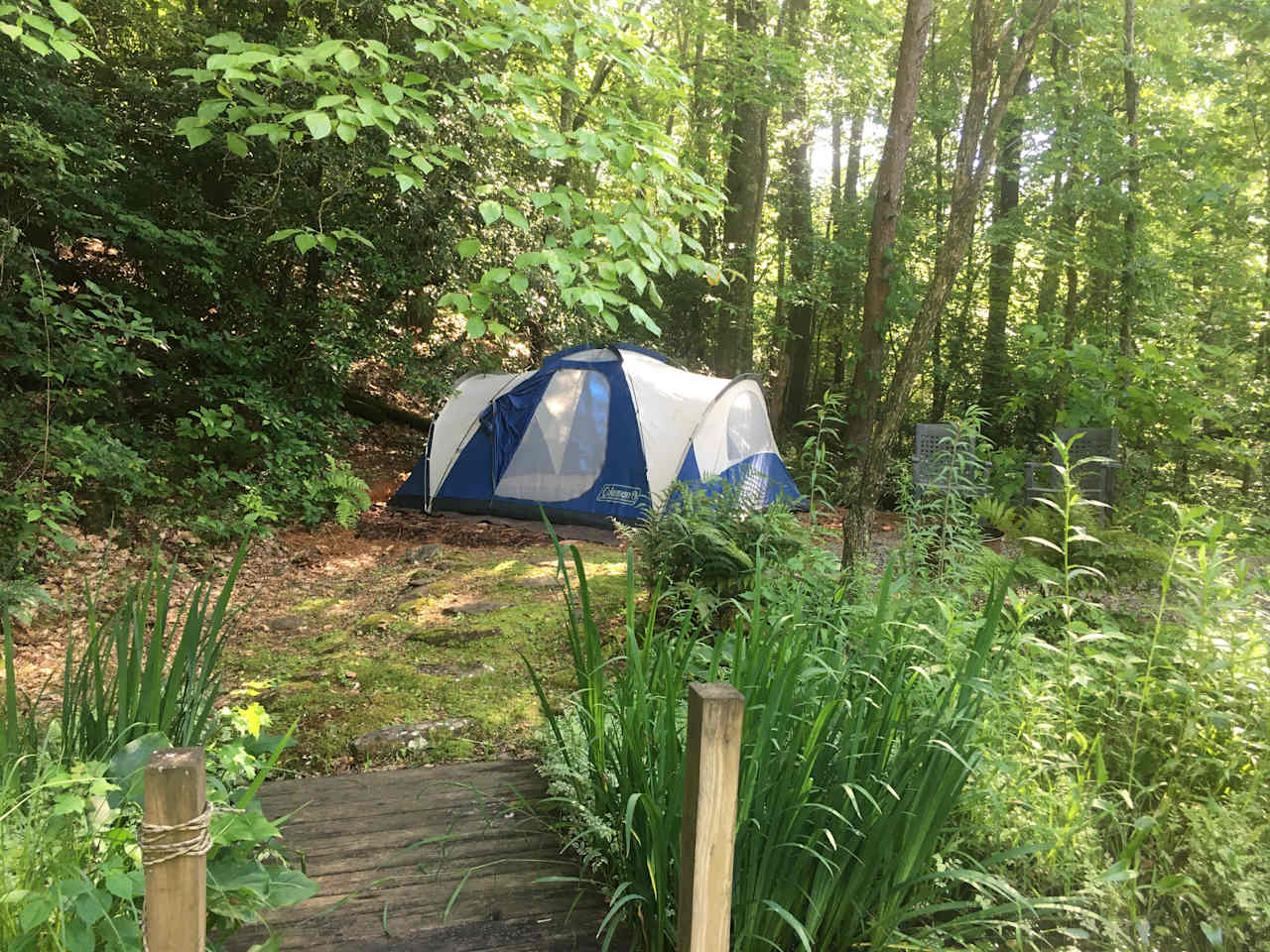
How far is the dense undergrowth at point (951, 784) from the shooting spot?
5.04ft

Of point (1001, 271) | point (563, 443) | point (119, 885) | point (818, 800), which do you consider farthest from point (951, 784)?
point (1001, 271)

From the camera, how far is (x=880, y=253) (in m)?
7.33

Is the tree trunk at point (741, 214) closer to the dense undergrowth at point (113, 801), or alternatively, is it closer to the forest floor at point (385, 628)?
the forest floor at point (385, 628)

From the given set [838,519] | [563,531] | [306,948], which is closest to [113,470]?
[563,531]

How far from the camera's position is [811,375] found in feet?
42.7

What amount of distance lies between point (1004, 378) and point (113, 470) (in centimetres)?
965

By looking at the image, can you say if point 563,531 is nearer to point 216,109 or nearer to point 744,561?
point 744,561

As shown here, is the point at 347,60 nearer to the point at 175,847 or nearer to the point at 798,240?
the point at 175,847

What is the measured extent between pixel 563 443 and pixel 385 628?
2.98 m

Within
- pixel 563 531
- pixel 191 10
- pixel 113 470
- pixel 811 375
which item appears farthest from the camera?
pixel 811 375

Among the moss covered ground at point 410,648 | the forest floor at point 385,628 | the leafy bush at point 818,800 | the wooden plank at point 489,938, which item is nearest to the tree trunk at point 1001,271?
the forest floor at point 385,628

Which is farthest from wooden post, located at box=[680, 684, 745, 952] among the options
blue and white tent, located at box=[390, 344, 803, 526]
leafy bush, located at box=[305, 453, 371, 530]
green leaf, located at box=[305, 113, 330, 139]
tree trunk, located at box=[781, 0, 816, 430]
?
tree trunk, located at box=[781, 0, 816, 430]

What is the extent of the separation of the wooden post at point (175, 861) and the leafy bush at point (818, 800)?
743mm

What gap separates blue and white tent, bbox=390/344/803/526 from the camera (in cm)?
670
